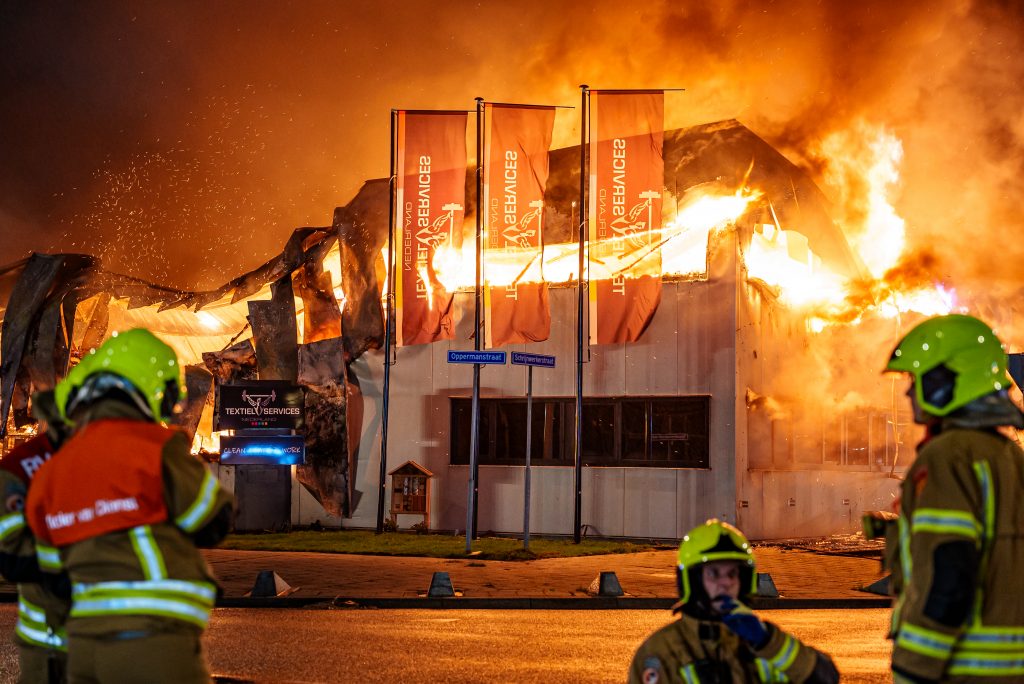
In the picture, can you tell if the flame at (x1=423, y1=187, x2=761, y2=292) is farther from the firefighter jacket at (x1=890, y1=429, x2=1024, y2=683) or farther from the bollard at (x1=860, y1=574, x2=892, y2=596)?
the firefighter jacket at (x1=890, y1=429, x2=1024, y2=683)

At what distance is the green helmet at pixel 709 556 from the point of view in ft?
13.5

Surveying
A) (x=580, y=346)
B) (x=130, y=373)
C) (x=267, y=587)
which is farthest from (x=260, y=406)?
(x=130, y=373)

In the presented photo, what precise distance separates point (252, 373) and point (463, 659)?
1983 cm

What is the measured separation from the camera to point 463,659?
30.3ft

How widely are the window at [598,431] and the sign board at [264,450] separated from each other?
11.4 ft

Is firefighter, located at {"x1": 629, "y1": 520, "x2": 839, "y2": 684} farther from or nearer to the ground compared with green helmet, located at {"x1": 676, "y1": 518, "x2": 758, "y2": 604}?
nearer to the ground

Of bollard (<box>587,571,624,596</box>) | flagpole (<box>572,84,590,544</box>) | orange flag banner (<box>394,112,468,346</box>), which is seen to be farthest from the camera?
orange flag banner (<box>394,112,468,346</box>)

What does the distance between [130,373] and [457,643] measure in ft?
23.0

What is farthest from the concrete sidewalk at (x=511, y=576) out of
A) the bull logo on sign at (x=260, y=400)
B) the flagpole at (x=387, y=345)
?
the bull logo on sign at (x=260, y=400)

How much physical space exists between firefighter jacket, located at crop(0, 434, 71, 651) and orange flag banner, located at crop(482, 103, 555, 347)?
18.2 m

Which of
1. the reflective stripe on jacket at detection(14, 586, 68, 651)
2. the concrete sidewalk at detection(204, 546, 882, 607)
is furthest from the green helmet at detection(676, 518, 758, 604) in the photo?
the concrete sidewalk at detection(204, 546, 882, 607)

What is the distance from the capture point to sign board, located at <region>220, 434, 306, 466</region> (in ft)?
79.6

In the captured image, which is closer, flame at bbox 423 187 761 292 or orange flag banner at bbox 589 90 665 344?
orange flag banner at bbox 589 90 665 344

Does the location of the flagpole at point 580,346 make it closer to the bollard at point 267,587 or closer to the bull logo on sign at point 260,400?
the bull logo on sign at point 260,400
